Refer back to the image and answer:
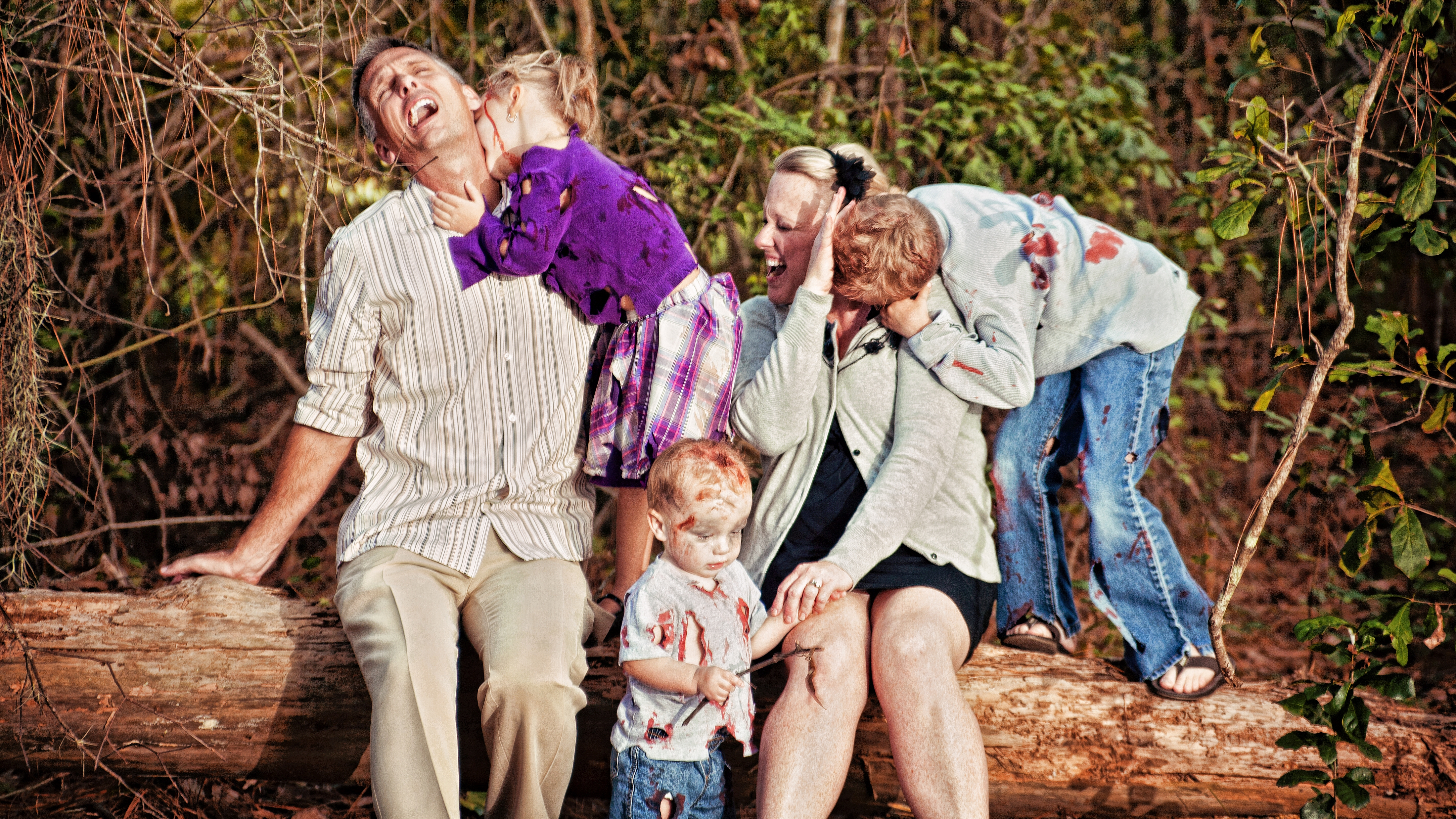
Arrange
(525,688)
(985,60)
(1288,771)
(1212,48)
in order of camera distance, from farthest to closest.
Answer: (1212,48), (985,60), (1288,771), (525,688)

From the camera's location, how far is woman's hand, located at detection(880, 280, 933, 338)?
8.00 feet

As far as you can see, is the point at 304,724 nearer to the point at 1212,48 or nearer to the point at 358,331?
the point at 358,331

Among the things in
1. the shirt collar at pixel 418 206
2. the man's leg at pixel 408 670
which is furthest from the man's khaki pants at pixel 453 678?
the shirt collar at pixel 418 206

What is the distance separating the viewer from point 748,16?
4570mm

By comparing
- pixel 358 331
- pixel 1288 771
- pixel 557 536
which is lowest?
pixel 1288 771

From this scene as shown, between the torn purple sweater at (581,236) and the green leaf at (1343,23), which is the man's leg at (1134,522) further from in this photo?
the torn purple sweater at (581,236)

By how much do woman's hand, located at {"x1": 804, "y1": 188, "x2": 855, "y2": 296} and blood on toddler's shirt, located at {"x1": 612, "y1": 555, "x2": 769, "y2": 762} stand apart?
0.71 metres

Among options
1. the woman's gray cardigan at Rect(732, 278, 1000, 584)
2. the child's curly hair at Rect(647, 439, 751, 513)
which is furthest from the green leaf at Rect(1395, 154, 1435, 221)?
the child's curly hair at Rect(647, 439, 751, 513)

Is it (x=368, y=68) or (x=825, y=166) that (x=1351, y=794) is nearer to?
(x=825, y=166)

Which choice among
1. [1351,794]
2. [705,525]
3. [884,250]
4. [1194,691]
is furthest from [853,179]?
[1351,794]

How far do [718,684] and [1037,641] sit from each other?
46.5 inches

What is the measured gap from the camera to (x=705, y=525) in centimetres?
206

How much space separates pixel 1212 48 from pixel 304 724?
601cm

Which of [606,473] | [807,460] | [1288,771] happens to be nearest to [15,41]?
[606,473]
